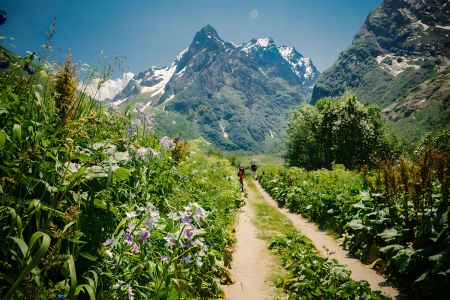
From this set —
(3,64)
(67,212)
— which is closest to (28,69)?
(3,64)

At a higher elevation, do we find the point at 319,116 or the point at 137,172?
the point at 319,116

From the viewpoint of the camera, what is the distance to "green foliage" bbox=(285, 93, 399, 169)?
148 feet

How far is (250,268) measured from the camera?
7723 millimetres

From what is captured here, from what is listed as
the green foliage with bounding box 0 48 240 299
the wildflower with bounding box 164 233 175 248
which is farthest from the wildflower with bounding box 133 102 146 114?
the wildflower with bounding box 164 233 175 248

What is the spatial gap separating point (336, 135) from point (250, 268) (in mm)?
41560

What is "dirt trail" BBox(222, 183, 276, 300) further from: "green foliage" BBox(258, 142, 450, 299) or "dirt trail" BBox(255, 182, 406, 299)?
"green foliage" BBox(258, 142, 450, 299)

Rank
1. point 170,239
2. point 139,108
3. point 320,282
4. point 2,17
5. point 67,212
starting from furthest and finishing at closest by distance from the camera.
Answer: point 139,108 < point 320,282 < point 2,17 < point 170,239 < point 67,212

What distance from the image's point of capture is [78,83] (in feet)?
15.0

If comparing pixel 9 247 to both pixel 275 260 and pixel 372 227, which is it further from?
pixel 372 227

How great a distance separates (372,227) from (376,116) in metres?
54.1

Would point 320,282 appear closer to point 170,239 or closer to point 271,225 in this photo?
point 170,239

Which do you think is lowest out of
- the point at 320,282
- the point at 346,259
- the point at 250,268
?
the point at 346,259

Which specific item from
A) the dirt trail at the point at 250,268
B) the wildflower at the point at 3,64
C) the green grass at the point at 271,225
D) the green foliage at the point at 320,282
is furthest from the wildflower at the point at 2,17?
the green grass at the point at 271,225

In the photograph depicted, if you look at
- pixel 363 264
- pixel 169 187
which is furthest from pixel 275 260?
pixel 169 187
